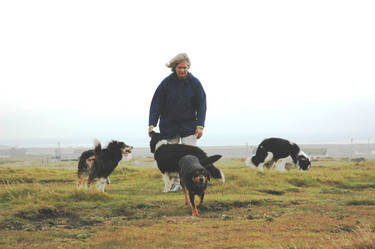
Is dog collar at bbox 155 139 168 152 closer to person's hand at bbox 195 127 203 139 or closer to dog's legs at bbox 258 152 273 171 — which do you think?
person's hand at bbox 195 127 203 139

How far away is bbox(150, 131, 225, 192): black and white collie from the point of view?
866cm

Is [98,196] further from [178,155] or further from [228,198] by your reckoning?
[228,198]

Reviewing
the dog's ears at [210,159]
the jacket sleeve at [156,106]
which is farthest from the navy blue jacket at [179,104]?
the dog's ears at [210,159]

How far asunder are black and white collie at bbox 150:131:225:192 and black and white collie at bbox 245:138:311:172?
6051 mm

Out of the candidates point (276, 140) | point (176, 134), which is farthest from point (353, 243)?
point (276, 140)

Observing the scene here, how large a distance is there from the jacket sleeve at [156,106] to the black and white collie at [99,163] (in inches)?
40.6

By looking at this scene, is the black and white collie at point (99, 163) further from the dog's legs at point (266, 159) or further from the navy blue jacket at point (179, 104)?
the dog's legs at point (266, 159)

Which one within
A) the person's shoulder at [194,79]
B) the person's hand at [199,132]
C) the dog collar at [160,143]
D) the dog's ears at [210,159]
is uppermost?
the person's shoulder at [194,79]

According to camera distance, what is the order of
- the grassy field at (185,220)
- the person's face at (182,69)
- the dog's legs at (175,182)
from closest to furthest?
the grassy field at (185,220) → the person's face at (182,69) → the dog's legs at (175,182)

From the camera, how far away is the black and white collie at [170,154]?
8664mm

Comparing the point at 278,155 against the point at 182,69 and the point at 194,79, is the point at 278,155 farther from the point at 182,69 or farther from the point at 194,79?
the point at 182,69

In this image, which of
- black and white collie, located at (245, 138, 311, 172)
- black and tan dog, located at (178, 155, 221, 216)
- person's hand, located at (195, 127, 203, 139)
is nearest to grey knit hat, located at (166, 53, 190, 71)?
person's hand, located at (195, 127, 203, 139)

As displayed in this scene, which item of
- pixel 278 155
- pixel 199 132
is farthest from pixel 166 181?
pixel 278 155

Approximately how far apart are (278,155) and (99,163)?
25.8 feet
